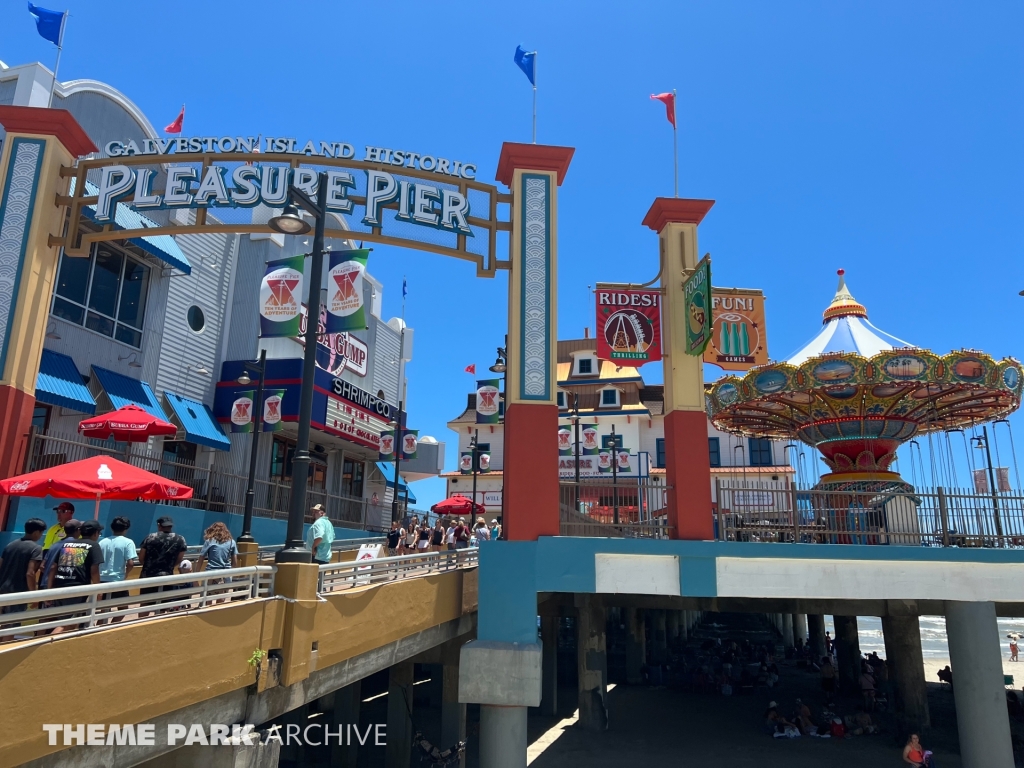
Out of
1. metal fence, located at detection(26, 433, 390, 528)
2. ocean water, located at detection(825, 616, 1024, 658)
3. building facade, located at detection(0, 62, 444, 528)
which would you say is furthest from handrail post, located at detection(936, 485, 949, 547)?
ocean water, located at detection(825, 616, 1024, 658)

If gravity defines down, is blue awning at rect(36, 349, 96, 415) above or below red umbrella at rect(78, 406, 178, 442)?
above

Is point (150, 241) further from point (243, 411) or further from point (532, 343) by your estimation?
point (532, 343)

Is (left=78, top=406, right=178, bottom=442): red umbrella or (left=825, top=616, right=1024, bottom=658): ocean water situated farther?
(left=825, top=616, right=1024, bottom=658): ocean water

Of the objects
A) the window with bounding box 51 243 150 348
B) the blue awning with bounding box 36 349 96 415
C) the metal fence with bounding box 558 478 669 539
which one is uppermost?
the window with bounding box 51 243 150 348

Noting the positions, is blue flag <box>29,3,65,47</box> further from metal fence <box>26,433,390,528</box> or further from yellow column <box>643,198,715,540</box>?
yellow column <box>643,198,715,540</box>

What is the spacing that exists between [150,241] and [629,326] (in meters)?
13.9

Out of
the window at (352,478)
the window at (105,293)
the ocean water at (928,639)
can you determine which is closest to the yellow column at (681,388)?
the window at (105,293)

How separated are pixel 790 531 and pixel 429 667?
23003 mm

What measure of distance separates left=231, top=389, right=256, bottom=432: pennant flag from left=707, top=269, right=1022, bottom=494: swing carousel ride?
14.2m

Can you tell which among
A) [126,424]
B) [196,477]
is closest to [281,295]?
[126,424]

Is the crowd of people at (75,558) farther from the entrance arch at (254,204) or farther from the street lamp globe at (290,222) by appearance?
the entrance arch at (254,204)

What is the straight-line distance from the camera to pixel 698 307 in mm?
14562

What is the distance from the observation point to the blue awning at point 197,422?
2156cm

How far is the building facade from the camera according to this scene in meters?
18.5
